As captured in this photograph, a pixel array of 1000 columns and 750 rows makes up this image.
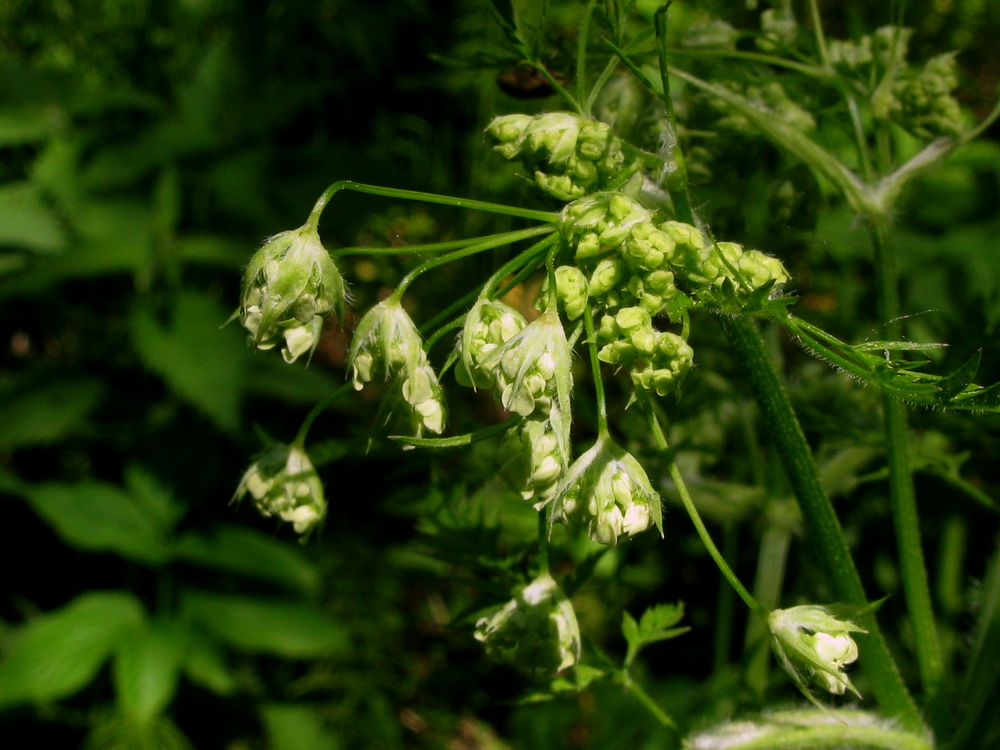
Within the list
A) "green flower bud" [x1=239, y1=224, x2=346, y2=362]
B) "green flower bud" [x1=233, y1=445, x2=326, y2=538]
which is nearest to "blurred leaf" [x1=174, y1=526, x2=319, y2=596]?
"green flower bud" [x1=233, y1=445, x2=326, y2=538]

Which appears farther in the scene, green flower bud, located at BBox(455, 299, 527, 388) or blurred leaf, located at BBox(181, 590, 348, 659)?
blurred leaf, located at BBox(181, 590, 348, 659)

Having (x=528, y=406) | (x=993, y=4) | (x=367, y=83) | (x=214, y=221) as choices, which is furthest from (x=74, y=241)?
(x=993, y=4)

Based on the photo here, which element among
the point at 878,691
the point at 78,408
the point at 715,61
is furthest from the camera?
the point at 78,408

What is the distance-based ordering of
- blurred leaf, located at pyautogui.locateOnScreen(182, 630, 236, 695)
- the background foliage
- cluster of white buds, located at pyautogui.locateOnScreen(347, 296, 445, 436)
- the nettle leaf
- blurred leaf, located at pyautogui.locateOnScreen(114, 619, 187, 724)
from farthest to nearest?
blurred leaf, located at pyautogui.locateOnScreen(182, 630, 236, 695), blurred leaf, located at pyautogui.locateOnScreen(114, 619, 187, 724), the background foliage, the nettle leaf, cluster of white buds, located at pyautogui.locateOnScreen(347, 296, 445, 436)

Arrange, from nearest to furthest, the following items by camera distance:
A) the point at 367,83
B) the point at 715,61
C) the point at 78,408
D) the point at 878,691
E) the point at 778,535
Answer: the point at 878,691, the point at 715,61, the point at 778,535, the point at 78,408, the point at 367,83

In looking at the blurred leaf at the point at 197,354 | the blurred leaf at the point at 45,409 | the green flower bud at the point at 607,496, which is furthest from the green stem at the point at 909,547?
the blurred leaf at the point at 45,409

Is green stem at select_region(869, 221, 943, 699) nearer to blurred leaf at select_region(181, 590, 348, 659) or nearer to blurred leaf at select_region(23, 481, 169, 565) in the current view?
blurred leaf at select_region(181, 590, 348, 659)

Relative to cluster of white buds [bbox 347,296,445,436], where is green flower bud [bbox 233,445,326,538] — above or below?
below

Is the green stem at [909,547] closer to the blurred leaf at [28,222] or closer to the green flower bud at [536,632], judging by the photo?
the green flower bud at [536,632]

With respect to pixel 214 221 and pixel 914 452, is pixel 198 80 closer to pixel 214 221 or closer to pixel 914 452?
pixel 214 221
